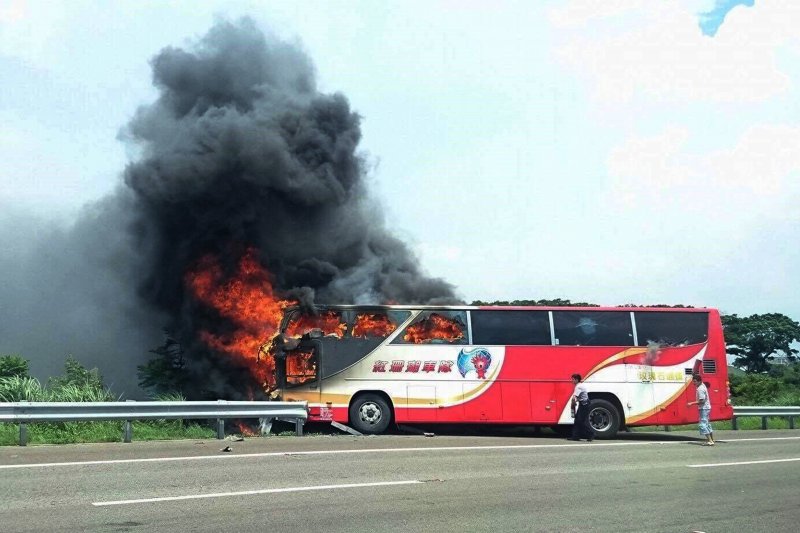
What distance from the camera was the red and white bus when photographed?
1559 centimetres

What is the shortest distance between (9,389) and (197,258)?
23.8ft

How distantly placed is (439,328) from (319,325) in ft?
8.31

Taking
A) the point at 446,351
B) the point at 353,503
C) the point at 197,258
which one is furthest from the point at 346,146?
the point at 353,503

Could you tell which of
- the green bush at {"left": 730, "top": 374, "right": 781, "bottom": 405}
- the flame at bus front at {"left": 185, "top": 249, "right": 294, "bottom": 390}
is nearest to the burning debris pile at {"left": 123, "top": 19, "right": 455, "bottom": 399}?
the flame at bus front at {"left": 185, "top": 249, "right": 294, "bottom": 390}

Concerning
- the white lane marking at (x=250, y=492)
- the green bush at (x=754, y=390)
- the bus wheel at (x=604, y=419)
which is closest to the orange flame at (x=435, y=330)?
the bus wheel at (x=604, y=419)

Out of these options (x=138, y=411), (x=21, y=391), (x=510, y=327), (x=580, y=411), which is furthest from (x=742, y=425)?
(x=21, y=391)

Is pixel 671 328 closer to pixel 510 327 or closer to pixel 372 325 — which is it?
pixel 510 327

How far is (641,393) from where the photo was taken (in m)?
16.5

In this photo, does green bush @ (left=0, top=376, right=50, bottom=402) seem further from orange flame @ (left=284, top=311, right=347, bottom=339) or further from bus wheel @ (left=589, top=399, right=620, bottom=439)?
bus wheel @ (left=589, top=399, right=620, bottom=439)

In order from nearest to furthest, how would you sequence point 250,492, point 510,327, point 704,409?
point 250,492, point 704,409, point 510,327

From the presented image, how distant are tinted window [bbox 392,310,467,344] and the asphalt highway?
3167 mm

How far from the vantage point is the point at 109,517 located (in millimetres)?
6402

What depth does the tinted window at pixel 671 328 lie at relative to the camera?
16531 millimetres

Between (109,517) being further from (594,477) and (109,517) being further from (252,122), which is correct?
(252,122)
